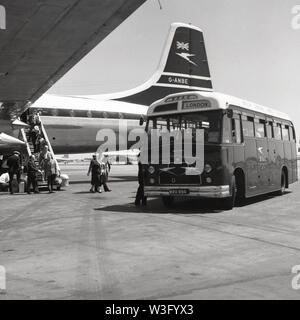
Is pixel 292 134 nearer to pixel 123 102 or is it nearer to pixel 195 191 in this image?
pixel 195 191

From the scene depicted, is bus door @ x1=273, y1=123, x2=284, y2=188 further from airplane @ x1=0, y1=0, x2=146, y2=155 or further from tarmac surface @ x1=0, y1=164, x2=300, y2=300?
airplane @ x1=0, y1=0, x2=146, y2=155

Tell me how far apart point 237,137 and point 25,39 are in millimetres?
6081

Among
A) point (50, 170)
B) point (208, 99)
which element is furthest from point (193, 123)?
point (50, 170)

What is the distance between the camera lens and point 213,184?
1109 centimetres

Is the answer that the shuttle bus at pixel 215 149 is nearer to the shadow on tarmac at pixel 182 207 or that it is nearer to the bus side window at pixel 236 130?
the bus side window at pixel 236 130

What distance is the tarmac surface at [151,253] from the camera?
468 centimetres

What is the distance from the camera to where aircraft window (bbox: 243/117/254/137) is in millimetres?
12477

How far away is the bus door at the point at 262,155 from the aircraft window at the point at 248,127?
37 cm

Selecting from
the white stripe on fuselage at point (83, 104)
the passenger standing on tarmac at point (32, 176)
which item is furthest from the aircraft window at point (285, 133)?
the white stripe on fuselage at point (83, 104)

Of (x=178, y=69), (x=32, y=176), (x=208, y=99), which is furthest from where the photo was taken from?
(x=178, y=69)

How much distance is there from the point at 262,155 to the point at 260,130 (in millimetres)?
799

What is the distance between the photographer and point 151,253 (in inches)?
256

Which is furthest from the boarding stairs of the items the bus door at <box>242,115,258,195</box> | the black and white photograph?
the bus door at <box>242,115,258,195</box>

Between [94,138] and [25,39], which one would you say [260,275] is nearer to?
[25,39]
